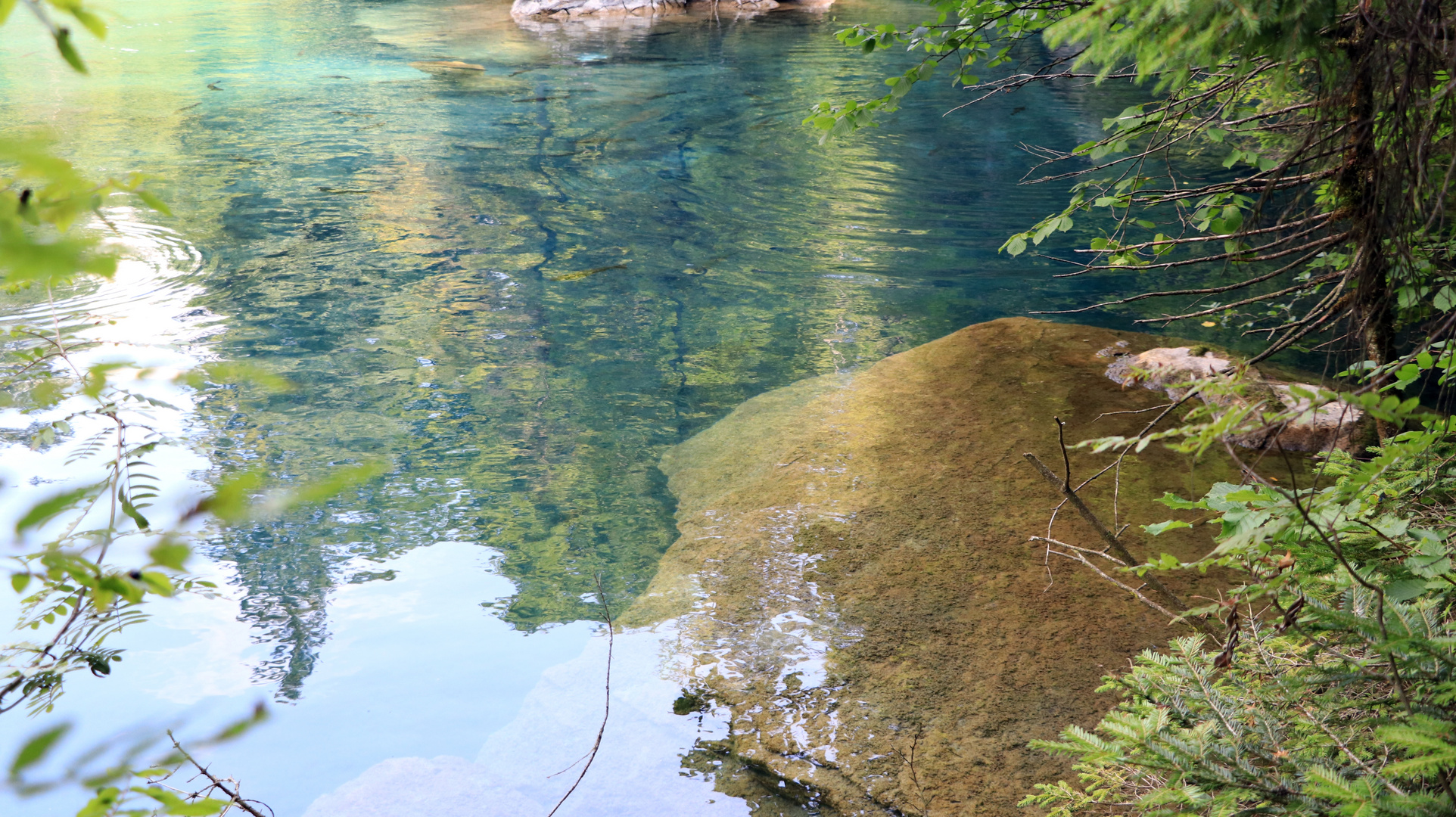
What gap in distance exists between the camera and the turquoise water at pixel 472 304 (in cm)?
409

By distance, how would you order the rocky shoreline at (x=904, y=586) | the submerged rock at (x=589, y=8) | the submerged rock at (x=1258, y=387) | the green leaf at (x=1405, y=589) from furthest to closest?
the submerged rock at (x=589, y=8)
the submerged rock at (x=1258, y=387)
the rocky shoreline at (x=904, y=586)
the green leaf at (x=1405, y=589)

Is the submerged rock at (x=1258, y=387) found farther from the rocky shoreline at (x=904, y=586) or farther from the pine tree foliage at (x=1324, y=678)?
the pine tree foliage at (x=1324, y=678)

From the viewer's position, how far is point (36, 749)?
3.17 ft

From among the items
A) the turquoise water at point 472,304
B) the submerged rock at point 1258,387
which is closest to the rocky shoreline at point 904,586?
the submerged rock at point 1258,387

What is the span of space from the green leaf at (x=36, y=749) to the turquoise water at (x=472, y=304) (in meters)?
2.46

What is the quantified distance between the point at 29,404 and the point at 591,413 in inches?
145

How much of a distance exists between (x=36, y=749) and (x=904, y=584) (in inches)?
141

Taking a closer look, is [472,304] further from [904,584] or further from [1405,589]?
[1405,589]

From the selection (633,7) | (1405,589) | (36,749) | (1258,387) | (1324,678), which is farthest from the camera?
(633,7)

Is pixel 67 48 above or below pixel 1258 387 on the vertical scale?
above

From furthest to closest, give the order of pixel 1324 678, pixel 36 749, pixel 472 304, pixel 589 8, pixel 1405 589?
1. pixel 589 8
2. pixel 472 304
3. pixel 1324 678
4. pixel 1405 589
5. pixel 36 749

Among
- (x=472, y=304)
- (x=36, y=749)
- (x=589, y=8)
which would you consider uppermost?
(x=589, y=8)

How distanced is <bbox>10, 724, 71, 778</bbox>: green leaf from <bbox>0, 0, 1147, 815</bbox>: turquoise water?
246 cm

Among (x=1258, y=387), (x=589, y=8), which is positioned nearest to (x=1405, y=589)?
(x=1258, y=387)
